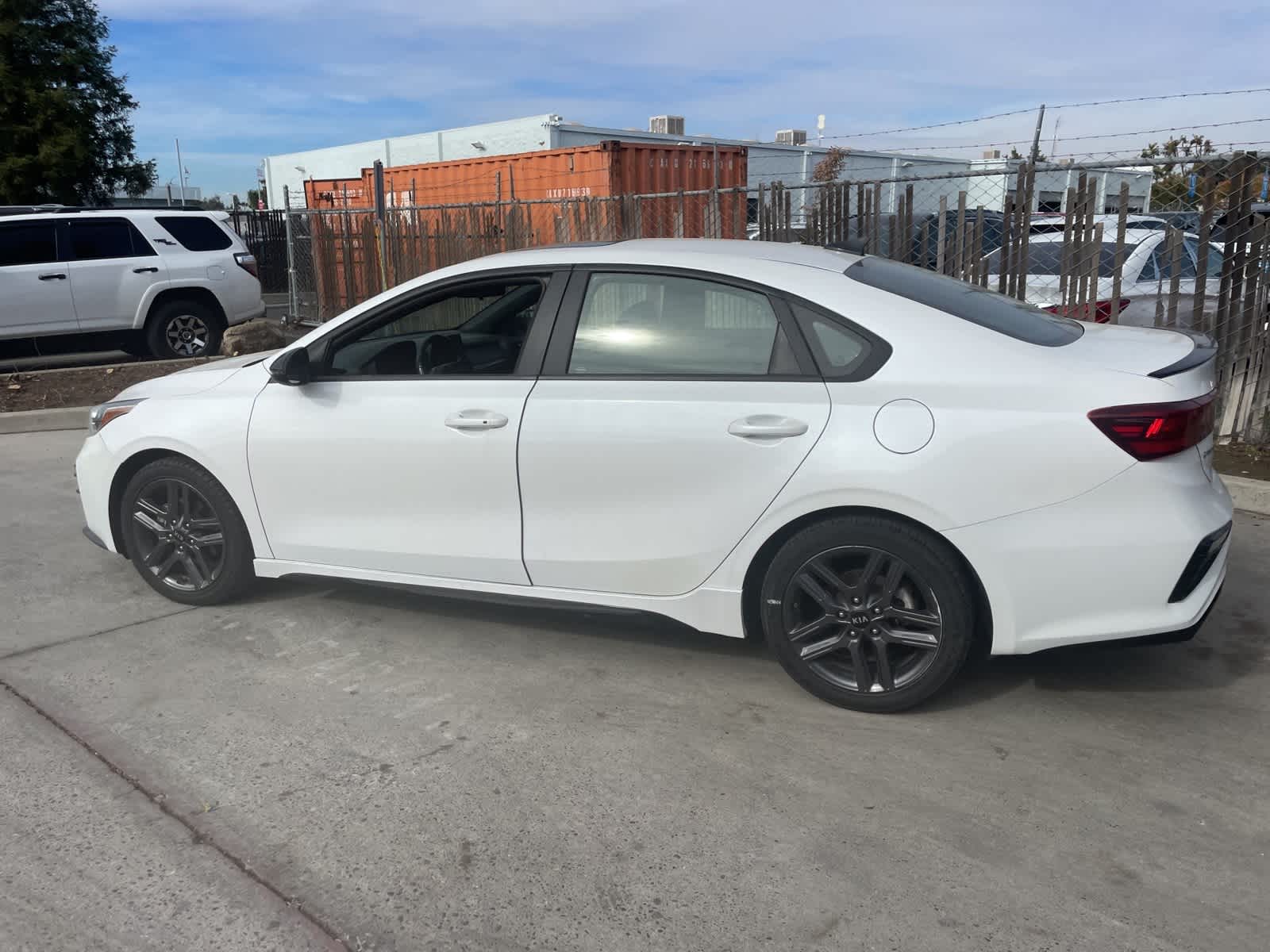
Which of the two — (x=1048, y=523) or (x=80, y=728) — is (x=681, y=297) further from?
(x=80, y=728)

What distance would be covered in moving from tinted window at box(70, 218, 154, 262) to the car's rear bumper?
1045 centimetres

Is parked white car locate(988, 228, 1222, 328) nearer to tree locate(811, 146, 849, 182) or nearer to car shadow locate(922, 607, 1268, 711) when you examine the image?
car shadow locate(922, 607, 1268, 711)

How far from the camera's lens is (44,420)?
29.9 ft

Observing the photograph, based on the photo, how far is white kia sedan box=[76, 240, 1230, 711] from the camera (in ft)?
10.7

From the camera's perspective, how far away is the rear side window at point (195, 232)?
1149cm

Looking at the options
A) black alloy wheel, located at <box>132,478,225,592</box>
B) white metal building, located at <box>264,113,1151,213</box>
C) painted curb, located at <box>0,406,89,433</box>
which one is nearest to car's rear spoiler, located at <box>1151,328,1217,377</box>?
black alloy wheel, located at <box>132,478,225,592</box>

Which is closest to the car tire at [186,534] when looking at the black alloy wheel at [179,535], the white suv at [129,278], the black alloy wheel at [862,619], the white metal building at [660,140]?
the black alloy wheel at [179,535]

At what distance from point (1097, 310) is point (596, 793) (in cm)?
608

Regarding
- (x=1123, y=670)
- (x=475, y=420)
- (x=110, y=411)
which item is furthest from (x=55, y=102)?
(x=1123, y=670)

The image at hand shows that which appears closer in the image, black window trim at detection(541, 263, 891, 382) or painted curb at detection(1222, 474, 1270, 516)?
black window trim at detection(541, 263, 891, 382)

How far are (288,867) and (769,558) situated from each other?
180 centimetres

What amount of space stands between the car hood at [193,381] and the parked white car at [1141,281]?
17.8 feet

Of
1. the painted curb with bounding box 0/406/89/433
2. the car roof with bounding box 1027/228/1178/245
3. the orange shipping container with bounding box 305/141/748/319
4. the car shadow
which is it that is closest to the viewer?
the car shadow

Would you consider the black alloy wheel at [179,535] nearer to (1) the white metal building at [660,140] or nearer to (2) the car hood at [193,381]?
(2) the car hood at [193,381]
